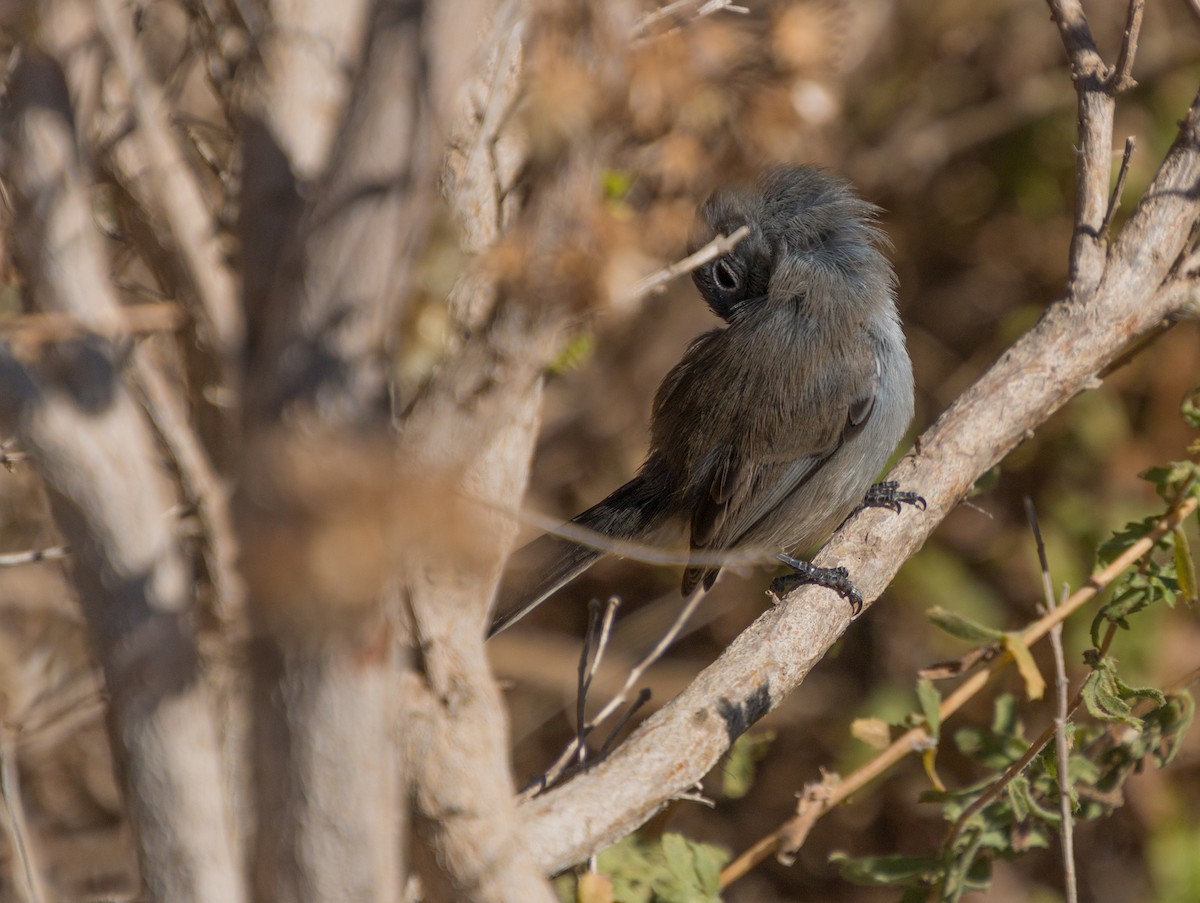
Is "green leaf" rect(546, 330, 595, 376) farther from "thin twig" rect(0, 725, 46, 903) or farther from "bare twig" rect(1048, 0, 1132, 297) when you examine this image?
"thin twig" rect(0, 725, 46, 903)

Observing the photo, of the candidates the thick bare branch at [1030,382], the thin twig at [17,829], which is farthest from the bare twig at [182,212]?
the thick bare branch at [1030,382]

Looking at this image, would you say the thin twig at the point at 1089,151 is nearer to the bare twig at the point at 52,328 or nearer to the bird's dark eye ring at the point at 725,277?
the bird's dark eye ring at the point at 725,277

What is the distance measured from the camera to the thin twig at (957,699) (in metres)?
2.98

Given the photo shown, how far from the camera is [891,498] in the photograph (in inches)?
130

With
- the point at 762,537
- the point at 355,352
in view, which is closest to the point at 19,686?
the point at 762,537

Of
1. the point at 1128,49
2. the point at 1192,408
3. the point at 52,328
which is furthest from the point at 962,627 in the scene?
the point at 52,328

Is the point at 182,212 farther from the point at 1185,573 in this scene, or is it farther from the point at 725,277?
the point at 725,277

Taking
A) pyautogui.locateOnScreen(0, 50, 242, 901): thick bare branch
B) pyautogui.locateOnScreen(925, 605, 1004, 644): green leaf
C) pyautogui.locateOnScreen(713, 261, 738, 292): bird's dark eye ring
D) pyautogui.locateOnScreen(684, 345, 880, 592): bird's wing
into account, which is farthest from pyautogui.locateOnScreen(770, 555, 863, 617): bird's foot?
pyautogui.locateOnScreen(0, 50, 242, 901): thick bare branch

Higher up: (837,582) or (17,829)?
(837,582)

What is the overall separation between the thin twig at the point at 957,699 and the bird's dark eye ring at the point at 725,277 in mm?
1813

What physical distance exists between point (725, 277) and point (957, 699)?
1.93 metres

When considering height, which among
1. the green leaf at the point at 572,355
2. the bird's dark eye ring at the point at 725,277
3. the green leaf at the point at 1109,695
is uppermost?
the bird's dark eye ring at the point at 725,277

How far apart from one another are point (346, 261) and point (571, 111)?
55 cm

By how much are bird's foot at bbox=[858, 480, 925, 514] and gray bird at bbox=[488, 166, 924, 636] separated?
0.51 meters
